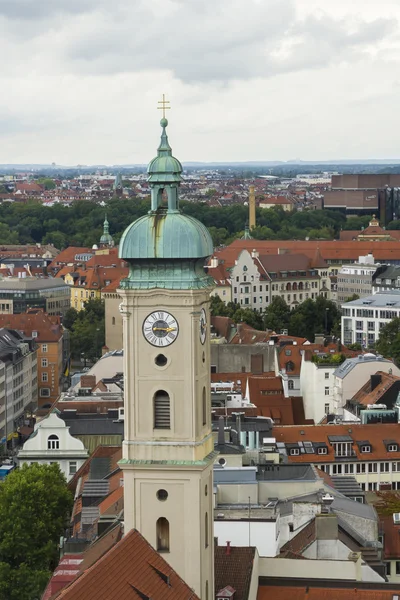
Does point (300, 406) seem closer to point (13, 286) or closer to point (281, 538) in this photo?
point (281, 538)

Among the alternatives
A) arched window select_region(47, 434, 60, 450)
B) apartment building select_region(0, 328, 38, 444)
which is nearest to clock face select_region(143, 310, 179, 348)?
arched window select_region(47, 434, 60, 450)

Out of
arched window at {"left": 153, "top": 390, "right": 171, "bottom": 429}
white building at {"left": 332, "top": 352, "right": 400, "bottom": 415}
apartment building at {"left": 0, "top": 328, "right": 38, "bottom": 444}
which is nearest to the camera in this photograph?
arched window at {"left": 153, "top": 390, "right": 171, "bottom": 429}

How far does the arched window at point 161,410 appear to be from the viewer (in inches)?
1805

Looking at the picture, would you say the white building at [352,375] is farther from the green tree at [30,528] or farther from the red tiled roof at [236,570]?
the red tiled roof at [236,570]

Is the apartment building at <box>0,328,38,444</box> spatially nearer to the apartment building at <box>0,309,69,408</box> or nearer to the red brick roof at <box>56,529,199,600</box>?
the apartment building at <box>0,309,69,408</box>

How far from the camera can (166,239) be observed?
45.5m

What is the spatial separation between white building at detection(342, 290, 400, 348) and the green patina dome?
110208 mm

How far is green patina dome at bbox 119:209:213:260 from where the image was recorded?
4541cm

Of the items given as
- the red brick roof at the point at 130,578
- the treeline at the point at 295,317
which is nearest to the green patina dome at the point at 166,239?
the red brick roof at the point at 130,578

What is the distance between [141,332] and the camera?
4569 centimetres

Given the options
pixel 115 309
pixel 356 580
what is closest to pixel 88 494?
pixel 356 580

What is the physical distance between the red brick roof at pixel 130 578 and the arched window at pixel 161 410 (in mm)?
2966

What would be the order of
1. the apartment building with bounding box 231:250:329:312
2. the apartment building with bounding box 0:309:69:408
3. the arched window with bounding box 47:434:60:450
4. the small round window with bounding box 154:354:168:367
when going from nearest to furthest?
the small round window with bounding box 154:354:168:367 → the arched window with bounding box 47:434:60:450 → the apartment building with bounding box 0:309:69:408 → the apartment building with bounding box 231:250:329:312

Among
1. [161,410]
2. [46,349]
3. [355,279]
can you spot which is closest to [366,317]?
[46,349]
